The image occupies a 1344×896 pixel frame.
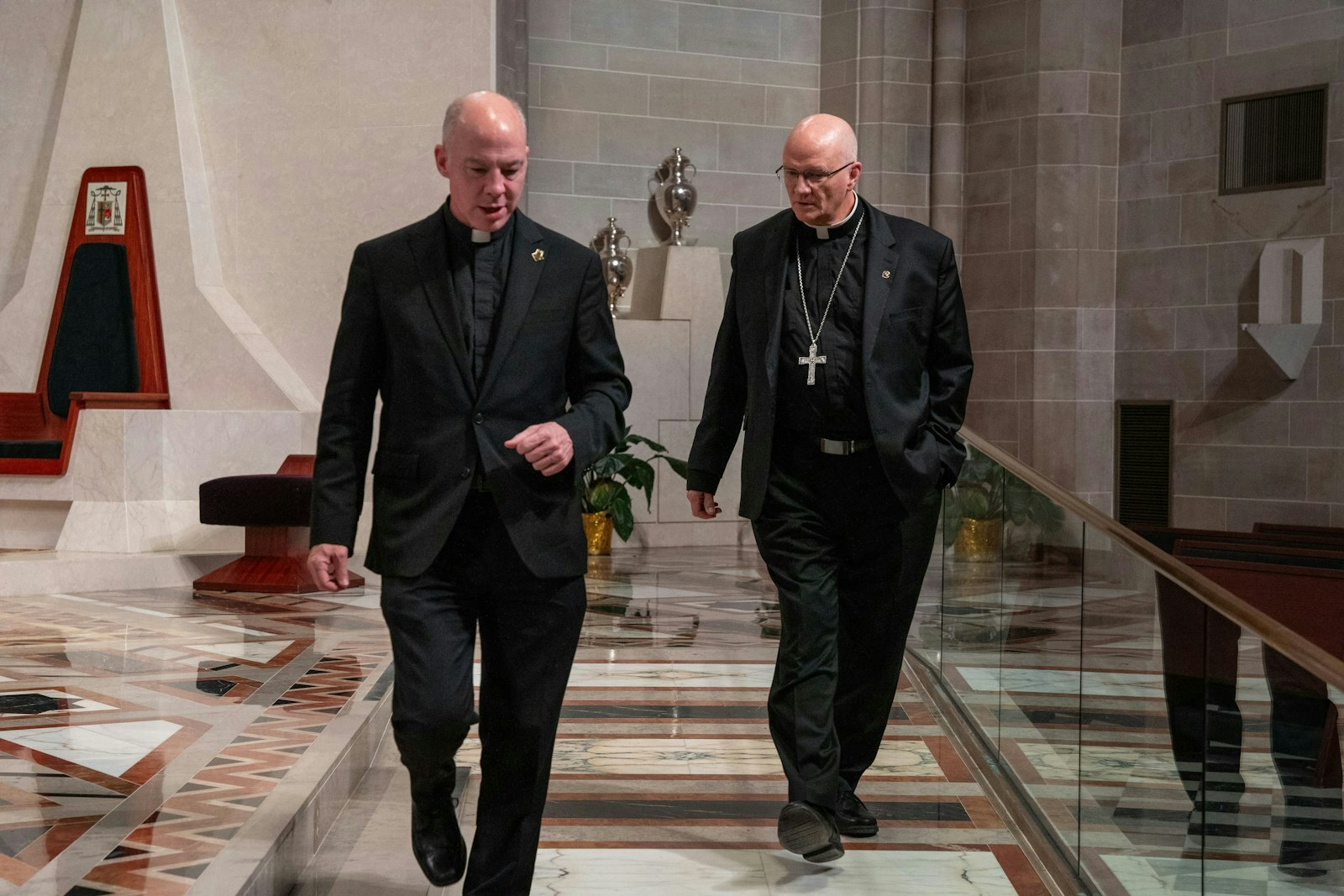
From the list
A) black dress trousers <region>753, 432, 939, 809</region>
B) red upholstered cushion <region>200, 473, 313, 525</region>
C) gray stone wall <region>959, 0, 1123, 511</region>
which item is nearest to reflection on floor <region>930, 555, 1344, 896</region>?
black dress trousers <region>753, 432, 939, 809</region>

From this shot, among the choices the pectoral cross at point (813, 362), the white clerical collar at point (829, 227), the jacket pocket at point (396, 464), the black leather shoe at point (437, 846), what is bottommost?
the black leather shoe at point (437, 846)

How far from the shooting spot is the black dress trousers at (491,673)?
2.29 meters

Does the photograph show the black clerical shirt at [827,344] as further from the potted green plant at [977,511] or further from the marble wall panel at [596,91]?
the marble wall panel at [596,91]

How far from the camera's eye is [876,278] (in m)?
2.90

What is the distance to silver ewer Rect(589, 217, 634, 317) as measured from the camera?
8953 mm

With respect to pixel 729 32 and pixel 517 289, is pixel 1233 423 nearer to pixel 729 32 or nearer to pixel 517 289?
pixel 729 32

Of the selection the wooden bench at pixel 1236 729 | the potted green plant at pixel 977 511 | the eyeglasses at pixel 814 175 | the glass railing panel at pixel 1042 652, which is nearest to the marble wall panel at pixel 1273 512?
the potted green plant at pixel 977 511

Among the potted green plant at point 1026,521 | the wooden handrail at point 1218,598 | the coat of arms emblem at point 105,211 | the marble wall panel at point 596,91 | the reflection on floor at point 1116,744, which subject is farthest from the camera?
the marble wall panel at point 596,91

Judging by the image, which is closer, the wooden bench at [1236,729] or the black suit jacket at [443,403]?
the wooden bench at [1236,729]

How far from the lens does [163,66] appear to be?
7836 mm

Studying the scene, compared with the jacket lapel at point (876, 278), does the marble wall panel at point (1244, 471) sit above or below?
below

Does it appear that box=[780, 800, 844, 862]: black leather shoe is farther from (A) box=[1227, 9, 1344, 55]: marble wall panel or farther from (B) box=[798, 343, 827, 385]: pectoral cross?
(A) box=[1227, 9, 1344, 55]: marble wall panel

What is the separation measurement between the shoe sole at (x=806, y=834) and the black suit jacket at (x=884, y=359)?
24.0 inches

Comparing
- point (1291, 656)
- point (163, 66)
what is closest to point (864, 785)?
point (1291, 656)
